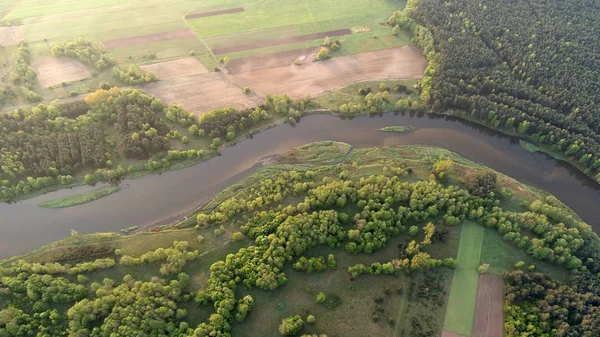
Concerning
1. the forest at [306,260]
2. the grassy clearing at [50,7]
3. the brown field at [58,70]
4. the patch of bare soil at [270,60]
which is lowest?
the forest at [306,260]

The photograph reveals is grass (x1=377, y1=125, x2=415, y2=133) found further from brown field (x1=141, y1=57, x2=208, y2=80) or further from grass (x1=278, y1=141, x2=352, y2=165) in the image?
brown field (x1=141, y1=57, x2=208, y2=80)

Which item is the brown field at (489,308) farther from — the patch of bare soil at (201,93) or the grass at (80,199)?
the grass at (80,199)

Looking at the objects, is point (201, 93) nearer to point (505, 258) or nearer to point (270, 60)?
point (270, 60)

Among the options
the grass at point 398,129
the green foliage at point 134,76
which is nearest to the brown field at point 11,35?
the green foliage at point 134,76

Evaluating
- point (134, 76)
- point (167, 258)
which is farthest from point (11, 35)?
point (167, 258)

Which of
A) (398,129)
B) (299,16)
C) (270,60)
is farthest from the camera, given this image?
(299,16)

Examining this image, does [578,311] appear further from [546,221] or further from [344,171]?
[344,171]

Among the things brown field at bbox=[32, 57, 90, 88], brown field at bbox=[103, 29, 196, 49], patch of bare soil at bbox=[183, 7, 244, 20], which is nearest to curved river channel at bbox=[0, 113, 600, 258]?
brown field at bbox=[32, 57, 90, 88]
